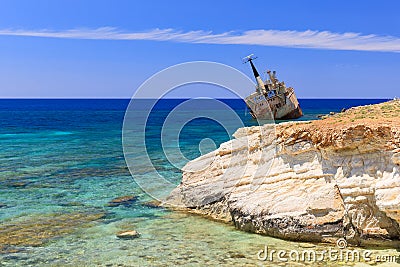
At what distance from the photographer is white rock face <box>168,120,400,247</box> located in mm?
12258

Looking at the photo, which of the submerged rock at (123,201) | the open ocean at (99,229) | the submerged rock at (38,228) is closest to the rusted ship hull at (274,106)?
the open ocean at (99,229)

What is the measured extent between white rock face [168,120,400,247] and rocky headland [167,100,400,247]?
0.09 feet

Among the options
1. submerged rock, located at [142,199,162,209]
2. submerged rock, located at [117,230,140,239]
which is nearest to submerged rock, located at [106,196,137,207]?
submerged rock, located at [142,199,162,209]

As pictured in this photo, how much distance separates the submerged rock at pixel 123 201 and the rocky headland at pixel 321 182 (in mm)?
4026

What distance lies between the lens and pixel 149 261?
40.4 ft

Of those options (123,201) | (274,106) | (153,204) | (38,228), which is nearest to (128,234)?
(38,228)

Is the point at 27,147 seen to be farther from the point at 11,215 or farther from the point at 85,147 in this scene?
the point at 11,215

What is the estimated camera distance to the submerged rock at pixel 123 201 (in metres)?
19.2

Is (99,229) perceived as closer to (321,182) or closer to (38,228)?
(38,228)

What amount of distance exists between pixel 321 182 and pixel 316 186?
208mm

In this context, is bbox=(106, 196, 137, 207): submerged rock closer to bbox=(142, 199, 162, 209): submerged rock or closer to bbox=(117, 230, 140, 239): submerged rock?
bbox=(142, 199, 162, 209): submerged rock

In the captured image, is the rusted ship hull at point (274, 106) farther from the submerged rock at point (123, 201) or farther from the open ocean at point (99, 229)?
the submerged rock at point (123, 201)

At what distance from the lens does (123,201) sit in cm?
1981

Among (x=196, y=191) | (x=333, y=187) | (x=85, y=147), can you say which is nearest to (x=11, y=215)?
(x=196, y=191)
